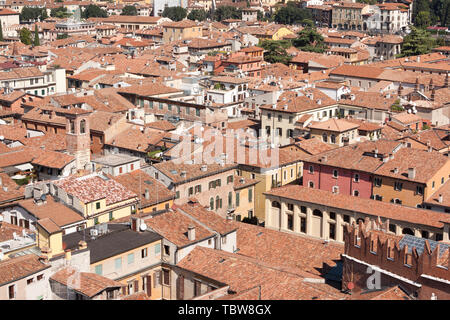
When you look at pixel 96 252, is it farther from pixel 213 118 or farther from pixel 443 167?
pixel 213 118

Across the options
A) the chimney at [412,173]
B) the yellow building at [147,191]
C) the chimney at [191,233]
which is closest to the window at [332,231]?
the chimney at [412,173]

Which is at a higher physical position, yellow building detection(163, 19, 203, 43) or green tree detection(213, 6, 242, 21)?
green tree detection(213, 6, 242, 21)

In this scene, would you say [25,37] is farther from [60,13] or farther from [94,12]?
[60,13]

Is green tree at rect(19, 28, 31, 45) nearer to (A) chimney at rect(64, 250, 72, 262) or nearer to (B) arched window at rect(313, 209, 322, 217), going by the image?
(B) arched window at rect(313, 209, 322, 217)

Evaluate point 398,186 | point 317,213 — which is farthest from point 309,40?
point 317,213

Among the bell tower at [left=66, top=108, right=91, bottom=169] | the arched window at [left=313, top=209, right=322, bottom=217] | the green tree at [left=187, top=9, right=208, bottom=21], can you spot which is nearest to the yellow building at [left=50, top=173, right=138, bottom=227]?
the arched window at [left=313, top=209, right=322, bottom=217]

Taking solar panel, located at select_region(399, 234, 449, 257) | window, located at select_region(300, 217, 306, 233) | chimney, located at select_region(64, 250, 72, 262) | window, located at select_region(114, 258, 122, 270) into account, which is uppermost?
solar panel, located at select_region(399, 234, 449, 257)

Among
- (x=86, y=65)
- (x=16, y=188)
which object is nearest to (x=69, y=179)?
(x=16, y=188)
